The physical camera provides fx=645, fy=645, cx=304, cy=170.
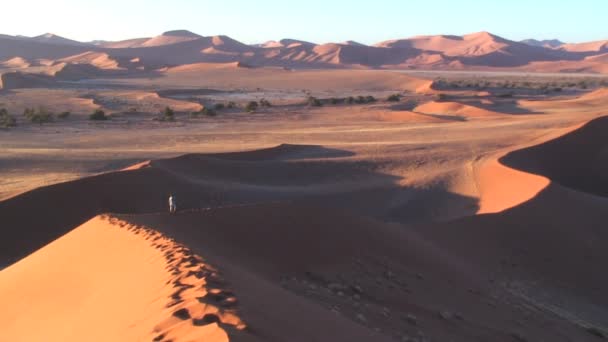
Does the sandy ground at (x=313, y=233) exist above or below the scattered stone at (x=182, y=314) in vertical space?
below

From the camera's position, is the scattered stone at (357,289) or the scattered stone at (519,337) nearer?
the scattered stone at (519,337)

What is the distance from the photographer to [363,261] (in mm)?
9422

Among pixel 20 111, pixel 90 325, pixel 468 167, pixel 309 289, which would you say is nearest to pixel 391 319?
pixel 309 289

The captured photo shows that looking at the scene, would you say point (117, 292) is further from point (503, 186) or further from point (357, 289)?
point (503, 186)

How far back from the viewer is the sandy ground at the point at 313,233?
20.3 feet

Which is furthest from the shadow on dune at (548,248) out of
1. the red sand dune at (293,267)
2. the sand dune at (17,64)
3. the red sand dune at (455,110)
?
the sand dune at (17,64)

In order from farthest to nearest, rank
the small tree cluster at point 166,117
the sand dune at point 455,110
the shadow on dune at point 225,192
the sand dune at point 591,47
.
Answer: the sand dune at point 591,47
the sand dune at point 455,110
the small tree cluster at point 166,117
the shadow on dune at point 225,192

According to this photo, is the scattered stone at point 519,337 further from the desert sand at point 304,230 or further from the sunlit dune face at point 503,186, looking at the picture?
the sunlit dune face at point 503,186

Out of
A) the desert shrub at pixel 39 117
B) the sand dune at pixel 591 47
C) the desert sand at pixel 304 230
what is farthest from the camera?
the sand dune at pixel 591 47

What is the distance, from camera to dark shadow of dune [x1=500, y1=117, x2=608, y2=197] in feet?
71.0

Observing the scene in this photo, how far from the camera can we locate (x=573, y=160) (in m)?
23.1

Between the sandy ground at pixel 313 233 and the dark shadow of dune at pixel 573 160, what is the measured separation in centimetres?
9

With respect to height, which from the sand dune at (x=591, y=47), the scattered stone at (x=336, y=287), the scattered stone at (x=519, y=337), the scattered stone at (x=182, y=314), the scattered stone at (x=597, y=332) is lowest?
the scattered stone at (x=597, y=332)

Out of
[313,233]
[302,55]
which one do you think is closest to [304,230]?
[313,233]
